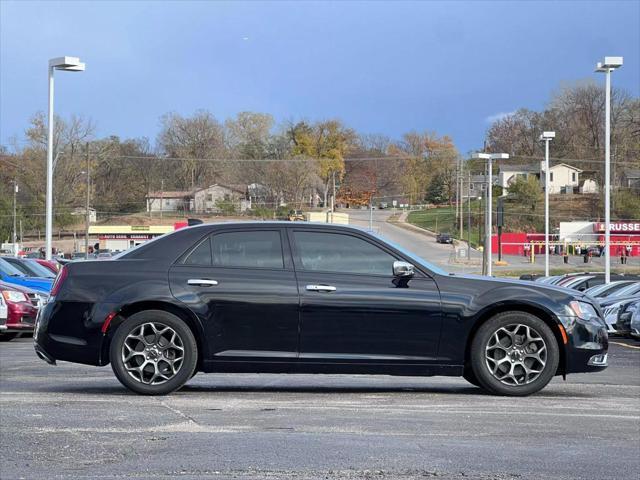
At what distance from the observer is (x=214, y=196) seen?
316 feet

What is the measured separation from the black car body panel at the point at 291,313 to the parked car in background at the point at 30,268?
46.1 feet

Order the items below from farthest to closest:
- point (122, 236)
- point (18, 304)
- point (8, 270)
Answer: point (122, 236)
point (8, 270)
point (18, 304)

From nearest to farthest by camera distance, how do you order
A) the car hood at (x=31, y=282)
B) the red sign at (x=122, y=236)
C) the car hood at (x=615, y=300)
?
the car hood at (x=31, y=282), the car hood at (x=615, y=300), the red sign at (x=122, y=236)

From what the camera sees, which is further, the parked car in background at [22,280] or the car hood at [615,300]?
the car hood at [615,300]

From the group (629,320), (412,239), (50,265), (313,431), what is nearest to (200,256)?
(313,431)

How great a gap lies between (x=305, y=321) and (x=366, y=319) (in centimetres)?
52

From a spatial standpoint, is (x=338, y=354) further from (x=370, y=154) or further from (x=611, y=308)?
(x=370, y=154)

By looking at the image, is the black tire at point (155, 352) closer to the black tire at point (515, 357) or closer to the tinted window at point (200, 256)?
the tinted window at point (200, 256)

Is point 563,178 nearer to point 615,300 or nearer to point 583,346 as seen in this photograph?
point 615,300

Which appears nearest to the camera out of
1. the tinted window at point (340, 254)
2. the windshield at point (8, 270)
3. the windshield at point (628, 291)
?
the tinted window at point (340, 254)

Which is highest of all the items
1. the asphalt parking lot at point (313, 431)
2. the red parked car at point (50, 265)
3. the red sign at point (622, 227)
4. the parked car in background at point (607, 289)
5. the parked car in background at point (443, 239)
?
the red sign at point (622, 227)

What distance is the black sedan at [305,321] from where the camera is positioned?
8.01 m

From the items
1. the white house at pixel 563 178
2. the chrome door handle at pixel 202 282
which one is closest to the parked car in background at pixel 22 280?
the chrome door handle at pixel 202 282

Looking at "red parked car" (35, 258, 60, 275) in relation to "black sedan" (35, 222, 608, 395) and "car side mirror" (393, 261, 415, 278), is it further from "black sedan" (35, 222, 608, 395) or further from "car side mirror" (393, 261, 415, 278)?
"car side mirror" (393, 261, 415, 278)
